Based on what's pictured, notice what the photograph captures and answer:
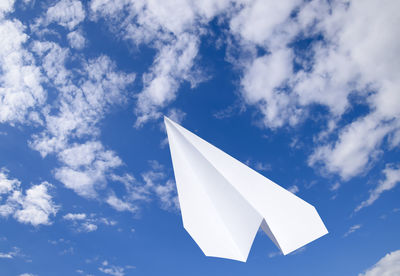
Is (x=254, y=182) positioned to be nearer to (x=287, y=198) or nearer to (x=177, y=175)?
(x=287, y=198)

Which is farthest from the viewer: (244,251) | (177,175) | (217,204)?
(177,175)

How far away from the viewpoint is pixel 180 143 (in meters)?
24.4

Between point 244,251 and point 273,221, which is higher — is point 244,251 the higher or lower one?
the lower one

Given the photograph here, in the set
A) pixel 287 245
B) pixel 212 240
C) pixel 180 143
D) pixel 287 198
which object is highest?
pixel 180 143

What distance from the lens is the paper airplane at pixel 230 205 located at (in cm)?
2017

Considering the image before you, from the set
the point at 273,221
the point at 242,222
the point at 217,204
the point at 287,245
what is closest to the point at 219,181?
the point at 217,204

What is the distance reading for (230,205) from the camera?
21.7 m

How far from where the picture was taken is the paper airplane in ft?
66.2

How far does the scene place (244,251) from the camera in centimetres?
1964

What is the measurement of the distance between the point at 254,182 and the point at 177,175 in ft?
22.2

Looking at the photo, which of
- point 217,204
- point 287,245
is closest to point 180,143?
point 217,204

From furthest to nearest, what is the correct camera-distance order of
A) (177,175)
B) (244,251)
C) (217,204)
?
(177,175) < (217,204) < (244,251)

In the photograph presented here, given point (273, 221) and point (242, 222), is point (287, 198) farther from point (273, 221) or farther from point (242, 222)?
point (242, 222)

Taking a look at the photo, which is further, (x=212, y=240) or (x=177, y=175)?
(x=177, y=175)
